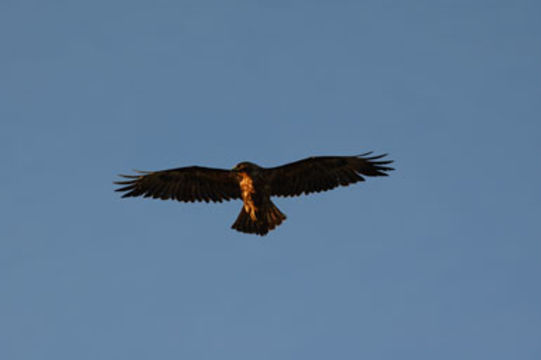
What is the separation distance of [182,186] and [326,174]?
A: 315 cm

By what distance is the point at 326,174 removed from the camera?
1834cm

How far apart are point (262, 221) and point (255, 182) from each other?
853 mm

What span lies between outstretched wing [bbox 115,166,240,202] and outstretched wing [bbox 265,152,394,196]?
3.39 ft

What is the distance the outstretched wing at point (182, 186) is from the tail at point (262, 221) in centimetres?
81

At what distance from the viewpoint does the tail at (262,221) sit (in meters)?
17.8

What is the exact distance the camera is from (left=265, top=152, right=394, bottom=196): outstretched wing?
59.5ft

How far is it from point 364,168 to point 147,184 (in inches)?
187

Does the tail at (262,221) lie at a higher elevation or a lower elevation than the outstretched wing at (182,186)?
lower

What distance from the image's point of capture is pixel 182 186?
61.0 ft

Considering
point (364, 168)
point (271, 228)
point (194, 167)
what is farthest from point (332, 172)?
point (194, 167)

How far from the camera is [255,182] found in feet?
58.0

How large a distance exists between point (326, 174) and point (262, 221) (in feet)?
5.78

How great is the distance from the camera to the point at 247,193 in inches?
703

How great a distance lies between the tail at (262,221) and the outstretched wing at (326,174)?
1.62 feet
